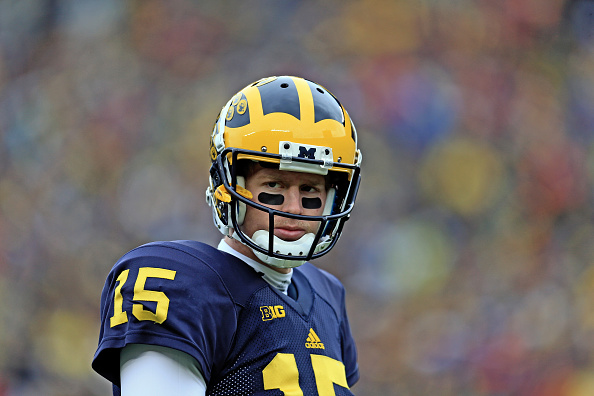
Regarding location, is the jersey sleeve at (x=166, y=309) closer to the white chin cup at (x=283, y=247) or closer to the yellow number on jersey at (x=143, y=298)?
the yellow number on jersey at (x=143, y=298)

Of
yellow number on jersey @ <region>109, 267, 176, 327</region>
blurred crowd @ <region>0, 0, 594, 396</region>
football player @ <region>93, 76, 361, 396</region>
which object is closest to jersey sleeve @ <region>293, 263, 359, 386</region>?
football player @ <region>93, 76, 361, 396</region>

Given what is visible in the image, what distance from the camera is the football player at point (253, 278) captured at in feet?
3.36

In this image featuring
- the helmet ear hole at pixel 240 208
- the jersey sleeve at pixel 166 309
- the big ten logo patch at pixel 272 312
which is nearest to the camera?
the jersey sleeve at pixel 166 309

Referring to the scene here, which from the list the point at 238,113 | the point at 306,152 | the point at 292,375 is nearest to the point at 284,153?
the point at 306,152

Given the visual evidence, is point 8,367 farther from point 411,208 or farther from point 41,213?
point 411,208

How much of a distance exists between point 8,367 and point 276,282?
226 centimetres

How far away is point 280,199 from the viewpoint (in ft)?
4.16

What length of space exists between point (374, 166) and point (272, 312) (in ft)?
7.00

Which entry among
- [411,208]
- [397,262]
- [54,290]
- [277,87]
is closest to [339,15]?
[411,208]

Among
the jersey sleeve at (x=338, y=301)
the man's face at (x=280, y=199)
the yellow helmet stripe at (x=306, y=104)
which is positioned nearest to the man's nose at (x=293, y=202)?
the man's face at (x=280, y=199)

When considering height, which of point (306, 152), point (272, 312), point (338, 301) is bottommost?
point (338, 301)

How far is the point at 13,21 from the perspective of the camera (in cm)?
334

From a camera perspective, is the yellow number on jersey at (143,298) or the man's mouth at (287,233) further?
the man's mouth at (287,233)

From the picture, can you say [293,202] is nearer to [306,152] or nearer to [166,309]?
[306,152]
